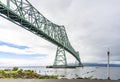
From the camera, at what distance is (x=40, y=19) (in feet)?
274

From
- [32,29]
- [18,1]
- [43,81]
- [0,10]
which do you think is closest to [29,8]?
[32,29]

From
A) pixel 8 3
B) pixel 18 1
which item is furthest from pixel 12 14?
pixel 18 1

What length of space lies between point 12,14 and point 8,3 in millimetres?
2559

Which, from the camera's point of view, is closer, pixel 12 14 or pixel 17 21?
pixel 12 14

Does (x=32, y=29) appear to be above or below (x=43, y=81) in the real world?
above

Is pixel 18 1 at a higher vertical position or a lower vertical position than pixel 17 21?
higher

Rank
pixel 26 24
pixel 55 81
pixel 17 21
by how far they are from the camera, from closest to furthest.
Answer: pixel 55 81 < pixel 17 21 < pixel 26 24

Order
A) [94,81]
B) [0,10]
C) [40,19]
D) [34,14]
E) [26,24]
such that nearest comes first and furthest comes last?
[94,81], [0,10], [26,24], [34,14], [40,19]

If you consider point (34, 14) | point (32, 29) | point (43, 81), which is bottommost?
point (43, 81)

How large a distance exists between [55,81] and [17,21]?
1748 inches

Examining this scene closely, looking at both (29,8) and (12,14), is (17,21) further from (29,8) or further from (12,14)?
(29,8)

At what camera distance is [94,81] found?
589 inches

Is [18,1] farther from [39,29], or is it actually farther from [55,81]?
[55,81]

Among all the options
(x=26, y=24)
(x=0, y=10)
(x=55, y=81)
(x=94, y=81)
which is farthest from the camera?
(x=26, y=24)
